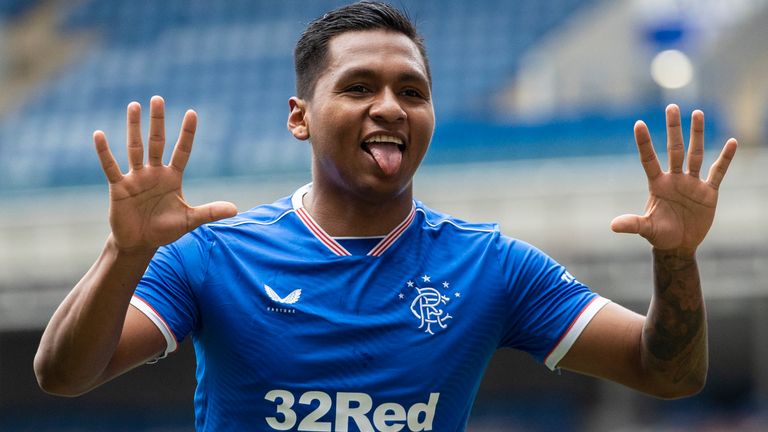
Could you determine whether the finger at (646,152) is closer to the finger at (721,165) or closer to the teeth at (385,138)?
the finger at (721,165)

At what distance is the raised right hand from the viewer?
2711 millimetres

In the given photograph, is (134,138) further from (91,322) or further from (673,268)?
(673,268)

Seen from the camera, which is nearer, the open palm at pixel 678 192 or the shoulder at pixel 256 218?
the open palm at pixel 678 192

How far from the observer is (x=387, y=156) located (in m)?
3.04

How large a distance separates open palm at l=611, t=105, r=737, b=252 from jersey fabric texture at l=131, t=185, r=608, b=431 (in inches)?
13.6

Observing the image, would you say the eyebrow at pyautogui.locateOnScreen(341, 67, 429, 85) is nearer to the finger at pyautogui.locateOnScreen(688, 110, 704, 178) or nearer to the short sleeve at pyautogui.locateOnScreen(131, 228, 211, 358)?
the short sleeve at pyautogui.locateOnScreen(131, 228, 211, 358)

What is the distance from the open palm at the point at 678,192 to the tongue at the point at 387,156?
0.60 meters

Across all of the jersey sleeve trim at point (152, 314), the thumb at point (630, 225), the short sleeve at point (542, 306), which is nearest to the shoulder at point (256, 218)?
the jersey sleeve trim at point (152, 314)

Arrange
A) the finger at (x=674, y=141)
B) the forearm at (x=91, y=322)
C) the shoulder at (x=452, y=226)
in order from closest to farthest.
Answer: the forearm at (x=91, y=322) < the finger at (x=674, y=141) < the shoulder at (x=452, y=226)

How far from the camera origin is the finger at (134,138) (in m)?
2.74

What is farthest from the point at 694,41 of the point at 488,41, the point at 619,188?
the point at 619,188

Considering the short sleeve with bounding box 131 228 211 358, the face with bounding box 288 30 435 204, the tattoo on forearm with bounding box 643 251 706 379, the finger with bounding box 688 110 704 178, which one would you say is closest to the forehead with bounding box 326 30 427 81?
the face with bounding box 288 30 435 204

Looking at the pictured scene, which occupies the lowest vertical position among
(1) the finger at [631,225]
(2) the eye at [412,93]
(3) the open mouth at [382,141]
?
(1) the finger at [631,225]

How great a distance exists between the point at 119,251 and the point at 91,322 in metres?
0.18
